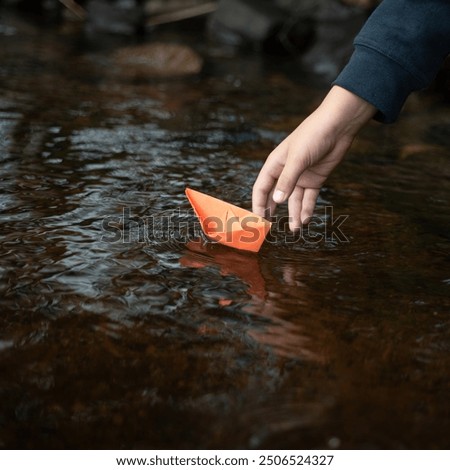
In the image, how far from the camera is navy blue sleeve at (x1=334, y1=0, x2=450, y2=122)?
71.7 inches

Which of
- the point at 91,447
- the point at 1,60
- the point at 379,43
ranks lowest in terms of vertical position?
the point at 91,447

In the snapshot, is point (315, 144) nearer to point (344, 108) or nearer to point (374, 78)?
point (344, 108)

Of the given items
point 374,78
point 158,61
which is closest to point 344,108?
point 374,78

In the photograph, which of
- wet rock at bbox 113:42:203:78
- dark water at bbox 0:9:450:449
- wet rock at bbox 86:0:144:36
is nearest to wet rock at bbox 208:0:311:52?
wet rock at bbox 86:0:144:36

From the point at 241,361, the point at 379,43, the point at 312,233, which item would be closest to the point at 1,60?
the point at 312,233

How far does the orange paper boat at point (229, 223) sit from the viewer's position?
2006 mm

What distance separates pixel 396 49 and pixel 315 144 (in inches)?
13.4

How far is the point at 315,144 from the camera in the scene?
1.89 meters

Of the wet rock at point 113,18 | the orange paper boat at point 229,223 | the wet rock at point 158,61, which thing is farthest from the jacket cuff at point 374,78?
the wet rock at point 113,18

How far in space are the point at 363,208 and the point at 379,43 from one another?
91cm

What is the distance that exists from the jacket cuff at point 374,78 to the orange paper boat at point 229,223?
463mm

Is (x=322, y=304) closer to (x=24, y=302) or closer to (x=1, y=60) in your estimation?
(x=24, y=302)

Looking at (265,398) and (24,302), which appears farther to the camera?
Result: (24,302)

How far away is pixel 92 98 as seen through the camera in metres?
4.17
